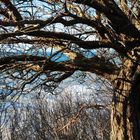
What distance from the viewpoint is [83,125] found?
3797 centimetres

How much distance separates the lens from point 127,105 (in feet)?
41.2

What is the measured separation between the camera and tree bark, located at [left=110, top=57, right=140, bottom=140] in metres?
12.4

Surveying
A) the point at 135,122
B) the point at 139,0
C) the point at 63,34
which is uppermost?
the point at 139,0

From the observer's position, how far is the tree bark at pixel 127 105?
12.4 meters

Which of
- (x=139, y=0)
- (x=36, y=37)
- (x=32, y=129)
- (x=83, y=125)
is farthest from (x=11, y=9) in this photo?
(x=32, y=129)

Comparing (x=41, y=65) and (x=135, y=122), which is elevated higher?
(x=41, y=65)

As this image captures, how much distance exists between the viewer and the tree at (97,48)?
11.4 metres

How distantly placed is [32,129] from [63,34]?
29.3 metres

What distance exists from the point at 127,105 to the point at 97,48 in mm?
1696

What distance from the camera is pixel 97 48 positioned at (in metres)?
12.2

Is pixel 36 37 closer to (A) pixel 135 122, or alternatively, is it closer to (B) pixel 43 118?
(A) pixel 135 122

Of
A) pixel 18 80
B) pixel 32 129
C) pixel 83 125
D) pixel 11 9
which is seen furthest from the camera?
pixel 32 129

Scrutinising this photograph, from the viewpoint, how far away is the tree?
37.4 feet

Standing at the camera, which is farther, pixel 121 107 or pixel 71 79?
pixel 71 79
